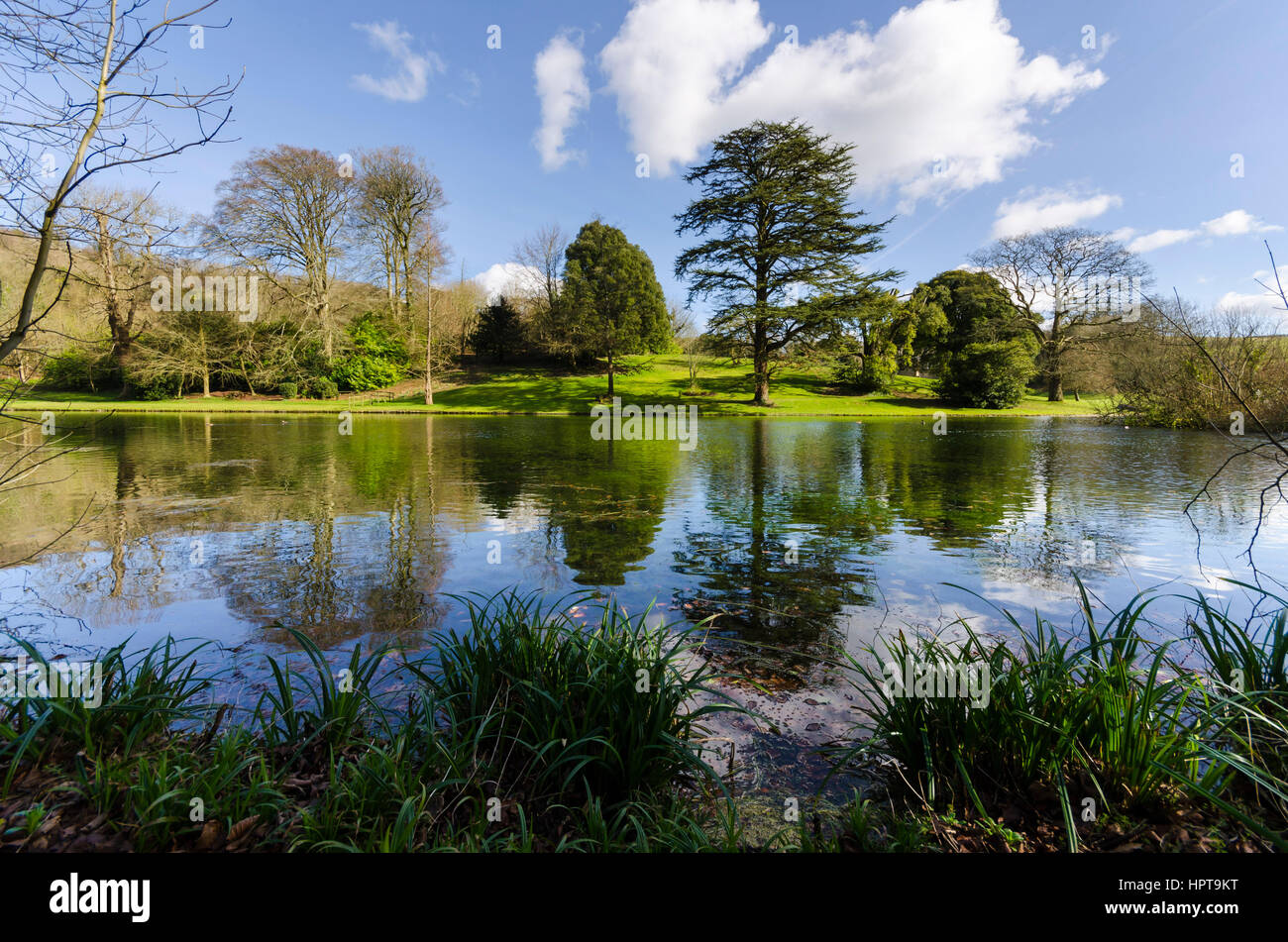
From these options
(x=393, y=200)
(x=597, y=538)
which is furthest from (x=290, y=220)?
(x=597, y=538)

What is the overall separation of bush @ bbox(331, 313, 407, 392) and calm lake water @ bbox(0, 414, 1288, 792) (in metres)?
21.4

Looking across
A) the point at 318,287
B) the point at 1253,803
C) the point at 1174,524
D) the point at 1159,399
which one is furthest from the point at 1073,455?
the point at 318,287

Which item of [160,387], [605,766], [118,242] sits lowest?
[605,766]

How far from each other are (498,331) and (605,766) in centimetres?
4643

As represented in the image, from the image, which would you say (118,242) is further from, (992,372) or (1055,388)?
(1055,388)

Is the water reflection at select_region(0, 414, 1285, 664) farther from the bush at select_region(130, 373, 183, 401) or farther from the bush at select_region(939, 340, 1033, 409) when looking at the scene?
the bush at select_region(130, 373, 183, 401)

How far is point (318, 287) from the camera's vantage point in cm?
3203

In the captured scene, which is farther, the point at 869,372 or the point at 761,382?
the point at 869,372

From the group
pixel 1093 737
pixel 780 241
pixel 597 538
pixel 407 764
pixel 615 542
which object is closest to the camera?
pixel 407 764

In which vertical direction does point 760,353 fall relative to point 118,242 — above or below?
above

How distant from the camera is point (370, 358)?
36.3 meters

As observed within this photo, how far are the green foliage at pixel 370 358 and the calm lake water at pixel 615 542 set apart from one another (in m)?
21.4

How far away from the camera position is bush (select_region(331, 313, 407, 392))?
35.3 meters
